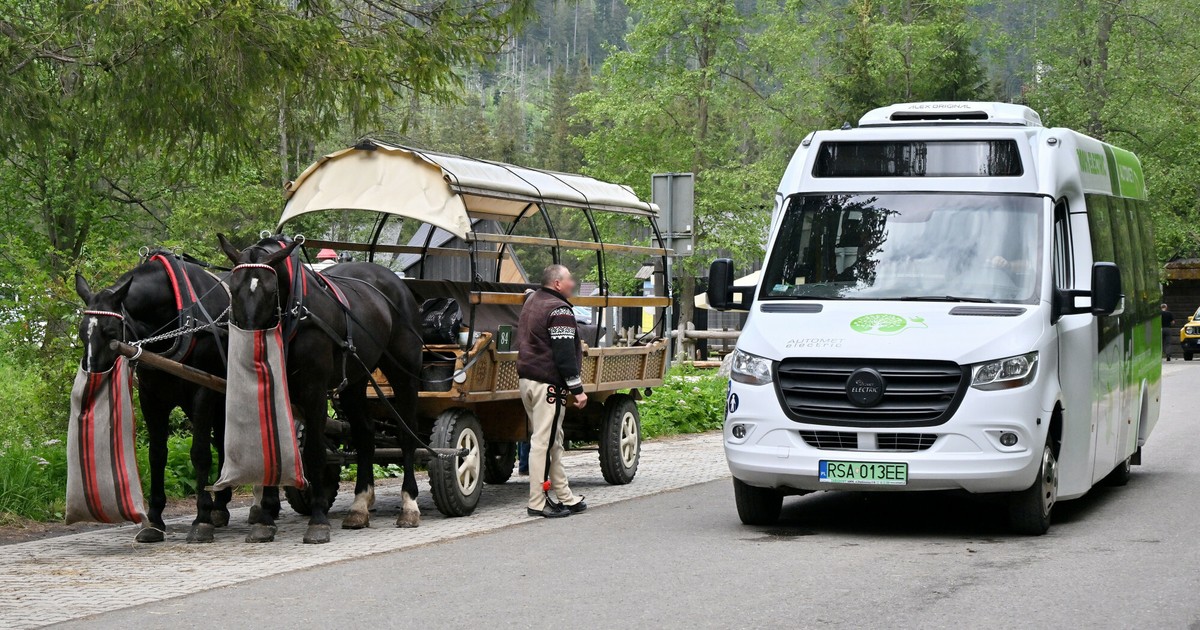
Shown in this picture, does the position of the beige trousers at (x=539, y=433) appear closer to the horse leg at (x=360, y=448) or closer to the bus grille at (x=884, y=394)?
the horse leg at (x=360, y=448)

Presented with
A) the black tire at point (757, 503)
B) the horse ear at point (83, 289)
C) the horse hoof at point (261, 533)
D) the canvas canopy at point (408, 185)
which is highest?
the canvas canopy at point (408, 185)

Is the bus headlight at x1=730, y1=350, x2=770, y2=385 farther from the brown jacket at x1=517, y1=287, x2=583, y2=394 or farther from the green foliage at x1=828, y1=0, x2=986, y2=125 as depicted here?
the green foliage at x1=828, y1=0, x2=986, y2=125

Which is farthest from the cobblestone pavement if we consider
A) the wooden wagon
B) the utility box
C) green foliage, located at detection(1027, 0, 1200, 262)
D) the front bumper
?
green foliage, located at detection(1027, 0, 1200, 262)

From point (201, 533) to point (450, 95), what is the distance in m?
4.97

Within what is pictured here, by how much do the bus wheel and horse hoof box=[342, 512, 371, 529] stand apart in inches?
180

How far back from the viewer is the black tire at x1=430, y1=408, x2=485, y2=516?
11125 mm

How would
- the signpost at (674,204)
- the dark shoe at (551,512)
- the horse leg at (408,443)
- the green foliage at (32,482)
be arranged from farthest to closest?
the signpost at (674,204)
the dark shoe at (551,512)
the green foliage at (32,482)
the horse leg at (408,443)

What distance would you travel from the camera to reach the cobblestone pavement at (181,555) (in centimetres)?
785

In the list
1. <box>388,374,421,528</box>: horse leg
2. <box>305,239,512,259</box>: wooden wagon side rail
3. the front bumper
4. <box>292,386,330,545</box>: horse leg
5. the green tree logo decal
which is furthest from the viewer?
<box>305,239,512,259</box>: wooden wagon side rail

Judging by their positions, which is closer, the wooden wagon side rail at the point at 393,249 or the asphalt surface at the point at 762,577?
the asphalt surface at the point at 762,577

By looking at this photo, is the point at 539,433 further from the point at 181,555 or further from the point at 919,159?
the point at 919,159

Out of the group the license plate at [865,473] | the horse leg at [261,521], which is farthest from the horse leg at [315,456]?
the license plate at [865,473]

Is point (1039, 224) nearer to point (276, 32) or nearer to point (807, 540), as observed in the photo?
point (807, 540)

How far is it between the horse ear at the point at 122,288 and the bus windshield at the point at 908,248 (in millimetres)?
4368
